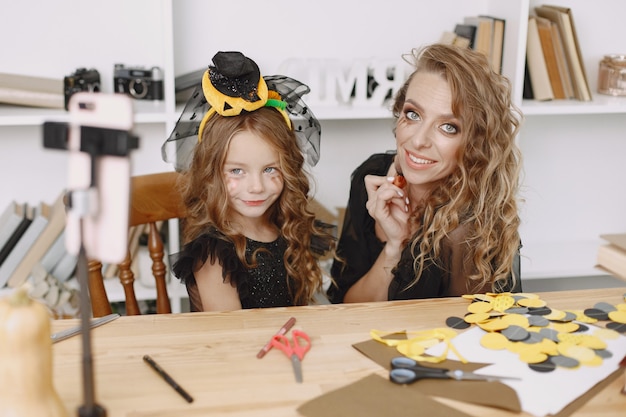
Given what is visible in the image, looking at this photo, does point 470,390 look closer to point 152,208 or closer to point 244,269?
point 244,269

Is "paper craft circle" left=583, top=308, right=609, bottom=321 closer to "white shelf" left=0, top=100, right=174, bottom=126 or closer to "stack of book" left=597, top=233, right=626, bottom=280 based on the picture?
"stack of book" left=597, top=233, right=626, bottom=280

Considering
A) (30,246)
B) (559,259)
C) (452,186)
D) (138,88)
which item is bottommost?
(559,259)

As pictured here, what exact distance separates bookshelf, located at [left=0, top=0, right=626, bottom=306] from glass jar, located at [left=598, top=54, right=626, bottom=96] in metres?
0.05

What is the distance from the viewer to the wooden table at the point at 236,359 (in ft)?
3.52

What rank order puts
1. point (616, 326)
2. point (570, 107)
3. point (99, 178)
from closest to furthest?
point (99, 178) → point (616, 326) → point (570, 107)

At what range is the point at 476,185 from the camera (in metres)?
1.78

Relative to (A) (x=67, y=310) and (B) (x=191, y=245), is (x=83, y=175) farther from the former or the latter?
(A) (x=67, y=310)

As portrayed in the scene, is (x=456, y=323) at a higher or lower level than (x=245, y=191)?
lower

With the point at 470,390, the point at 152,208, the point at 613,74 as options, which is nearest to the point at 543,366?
the point at 470,390

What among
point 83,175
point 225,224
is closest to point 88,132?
point 83,175

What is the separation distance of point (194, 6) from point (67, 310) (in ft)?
3.56

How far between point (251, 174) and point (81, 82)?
96 centimetres

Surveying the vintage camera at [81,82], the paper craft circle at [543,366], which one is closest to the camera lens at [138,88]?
the vintage camera at [81,82]

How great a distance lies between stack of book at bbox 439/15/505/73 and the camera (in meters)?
2.51
